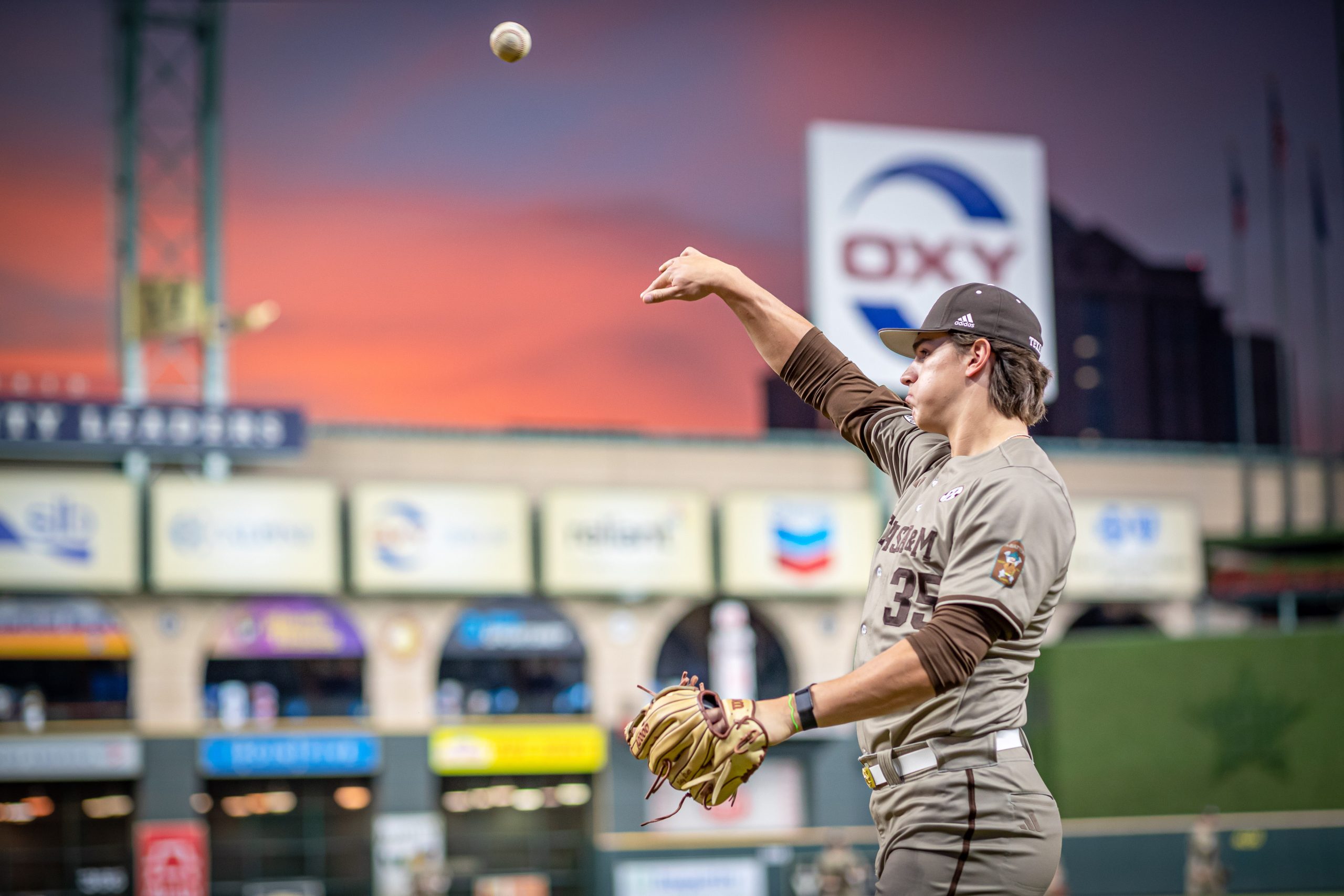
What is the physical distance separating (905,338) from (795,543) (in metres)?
25.7

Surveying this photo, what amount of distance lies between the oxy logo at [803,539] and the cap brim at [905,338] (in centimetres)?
2532

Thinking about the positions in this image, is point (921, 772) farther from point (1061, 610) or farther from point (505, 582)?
point (1061, 610)

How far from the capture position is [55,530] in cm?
2544

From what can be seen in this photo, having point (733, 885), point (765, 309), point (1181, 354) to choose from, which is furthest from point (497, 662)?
point (1181, 354)

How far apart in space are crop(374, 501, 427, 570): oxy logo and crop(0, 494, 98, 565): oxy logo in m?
4.84

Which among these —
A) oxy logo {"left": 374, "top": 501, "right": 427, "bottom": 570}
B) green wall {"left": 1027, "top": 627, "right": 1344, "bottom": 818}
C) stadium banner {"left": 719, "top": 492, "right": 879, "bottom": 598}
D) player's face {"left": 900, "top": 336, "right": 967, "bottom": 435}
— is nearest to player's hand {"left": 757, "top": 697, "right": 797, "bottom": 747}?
player's face {"left": 900, "top": 336, "right": 967, "bottom": 435}

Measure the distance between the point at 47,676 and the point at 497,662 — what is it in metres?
7.76

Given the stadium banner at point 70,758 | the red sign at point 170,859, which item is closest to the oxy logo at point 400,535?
the stadium banner at point 70,758

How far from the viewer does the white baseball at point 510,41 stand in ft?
18.9

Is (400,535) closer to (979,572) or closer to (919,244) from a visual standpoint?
(919,244)

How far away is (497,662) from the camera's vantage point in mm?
27906

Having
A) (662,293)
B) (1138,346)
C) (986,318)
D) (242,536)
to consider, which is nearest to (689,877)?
(242,536)

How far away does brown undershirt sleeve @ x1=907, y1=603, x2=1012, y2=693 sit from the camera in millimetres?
2674

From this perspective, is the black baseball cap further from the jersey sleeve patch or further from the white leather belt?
the white leather belt
